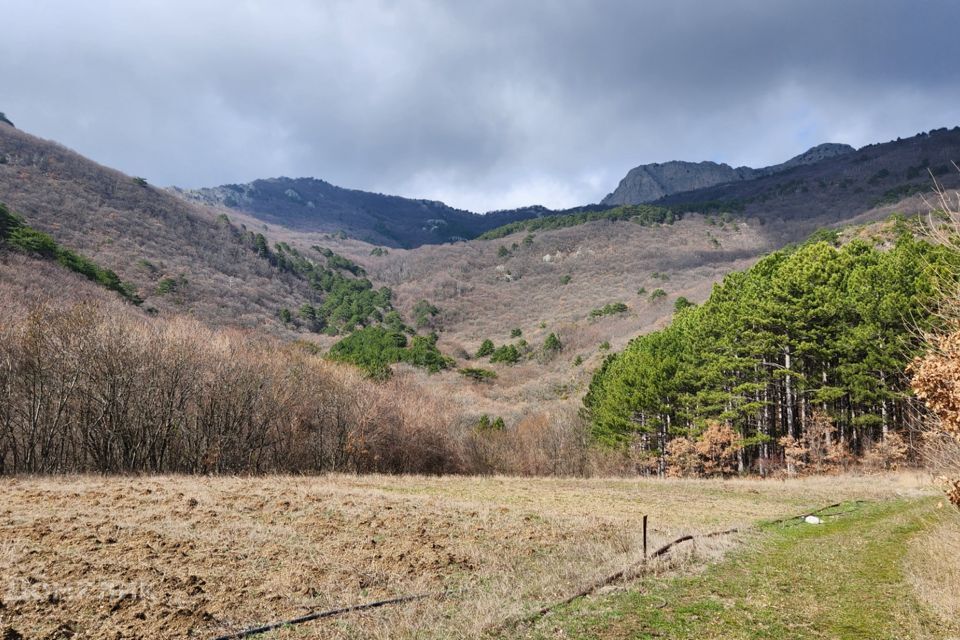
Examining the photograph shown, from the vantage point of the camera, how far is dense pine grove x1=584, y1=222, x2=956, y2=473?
30.5m

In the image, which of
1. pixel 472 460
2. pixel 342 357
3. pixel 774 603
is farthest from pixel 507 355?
pixel 774 603

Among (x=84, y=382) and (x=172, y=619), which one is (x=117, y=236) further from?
(x=172, y=619)

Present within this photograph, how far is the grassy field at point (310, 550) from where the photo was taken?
8.80m

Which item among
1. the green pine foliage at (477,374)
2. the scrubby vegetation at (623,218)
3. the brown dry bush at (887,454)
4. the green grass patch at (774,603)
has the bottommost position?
the brown dry bush at (887,454)

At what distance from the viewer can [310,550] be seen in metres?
13.7

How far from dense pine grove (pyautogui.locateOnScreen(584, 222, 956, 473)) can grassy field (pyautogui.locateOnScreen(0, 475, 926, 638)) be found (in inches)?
312

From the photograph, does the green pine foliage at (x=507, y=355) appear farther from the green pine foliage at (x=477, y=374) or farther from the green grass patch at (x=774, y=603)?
the green grass patch at (x=774, y=603)

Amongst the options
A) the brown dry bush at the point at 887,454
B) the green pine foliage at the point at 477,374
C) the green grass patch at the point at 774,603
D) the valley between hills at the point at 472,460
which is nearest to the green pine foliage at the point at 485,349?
the valley between hills at the point at 472,460

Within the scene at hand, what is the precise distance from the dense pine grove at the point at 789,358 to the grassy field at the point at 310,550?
7.92m

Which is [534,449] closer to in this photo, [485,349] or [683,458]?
[683,458]

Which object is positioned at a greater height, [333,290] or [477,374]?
[333,290]

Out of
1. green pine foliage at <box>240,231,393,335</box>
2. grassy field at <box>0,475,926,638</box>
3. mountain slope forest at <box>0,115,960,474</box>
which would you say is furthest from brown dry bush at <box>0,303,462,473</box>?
green pine foliage at <box>240,231,393,335</box>

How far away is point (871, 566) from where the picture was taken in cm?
1208

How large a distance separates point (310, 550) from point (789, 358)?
34312 millimetres
